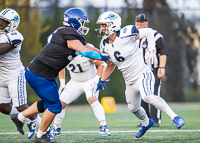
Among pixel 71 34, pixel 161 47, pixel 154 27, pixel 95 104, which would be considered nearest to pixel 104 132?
pixel 95 104

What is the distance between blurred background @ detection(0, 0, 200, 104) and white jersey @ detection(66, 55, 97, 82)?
7067 mm

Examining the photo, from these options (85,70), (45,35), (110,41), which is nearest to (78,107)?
(45,35)

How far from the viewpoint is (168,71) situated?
14727 millimetres

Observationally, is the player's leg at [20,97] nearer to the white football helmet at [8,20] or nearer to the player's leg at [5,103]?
the player's leg at [5,103]

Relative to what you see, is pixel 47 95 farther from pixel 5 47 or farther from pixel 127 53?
pixel 127 53

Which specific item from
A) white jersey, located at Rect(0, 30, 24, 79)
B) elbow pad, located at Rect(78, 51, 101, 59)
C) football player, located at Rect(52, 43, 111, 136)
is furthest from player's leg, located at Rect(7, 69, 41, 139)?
elbow pad, located at Rect(78, 51, 101, 59)

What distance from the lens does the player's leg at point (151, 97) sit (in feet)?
17.1

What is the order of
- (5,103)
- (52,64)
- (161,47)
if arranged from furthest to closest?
(161,47), (5,103), (52,64)

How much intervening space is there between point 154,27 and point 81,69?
8229 millimetres

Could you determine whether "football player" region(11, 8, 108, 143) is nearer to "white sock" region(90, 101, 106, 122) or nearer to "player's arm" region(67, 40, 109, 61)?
"player's arm" region(67, 40, 109, 61)

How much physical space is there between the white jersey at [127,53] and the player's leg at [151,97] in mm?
144

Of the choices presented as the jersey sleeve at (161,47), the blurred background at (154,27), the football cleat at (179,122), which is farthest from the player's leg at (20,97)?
the blurred background at (154,27)

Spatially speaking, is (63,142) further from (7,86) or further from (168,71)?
(168,71)

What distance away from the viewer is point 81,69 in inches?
261
